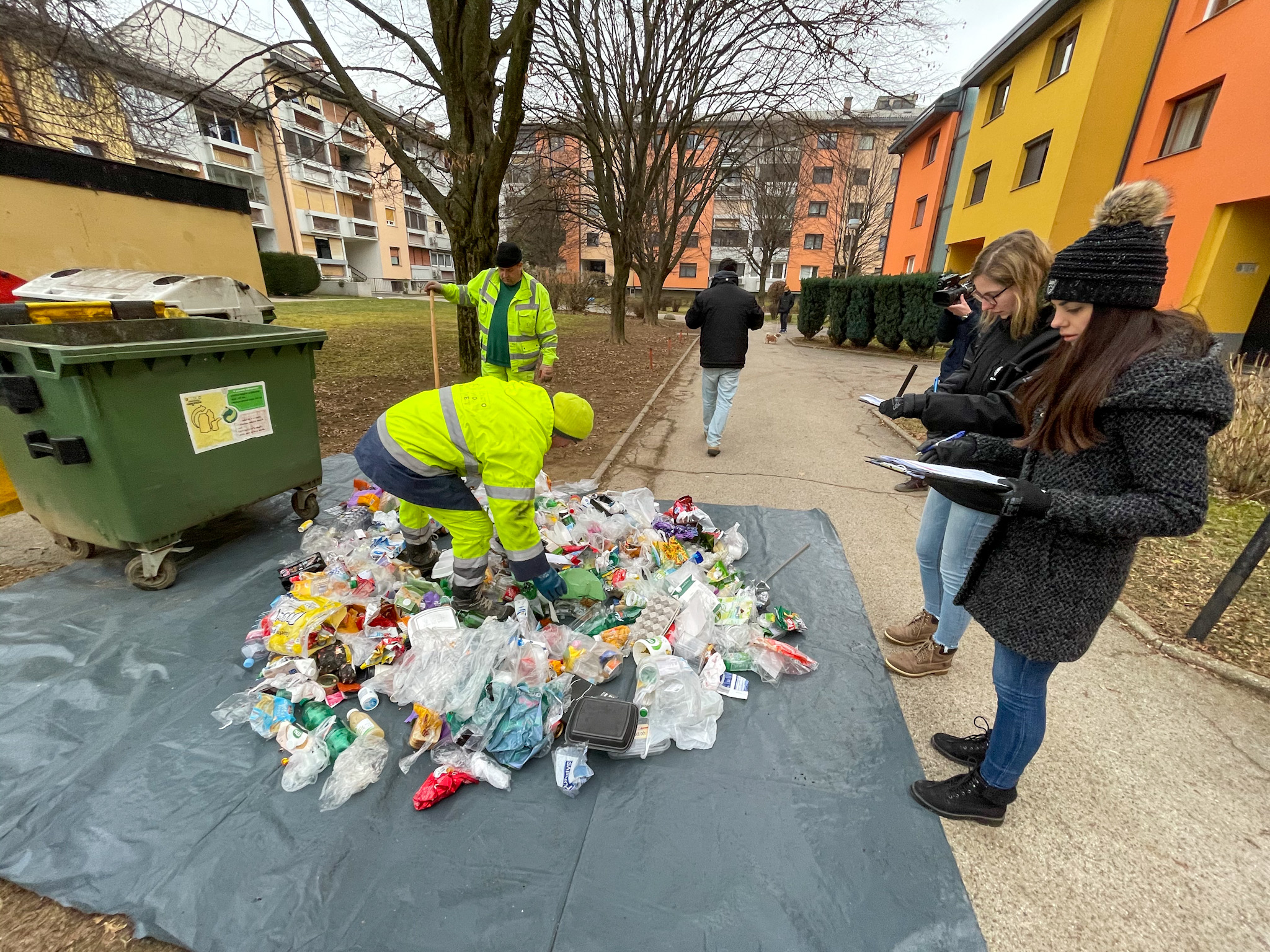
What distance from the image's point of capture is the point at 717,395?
575 centimetres

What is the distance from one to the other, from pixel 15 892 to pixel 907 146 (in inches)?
1038

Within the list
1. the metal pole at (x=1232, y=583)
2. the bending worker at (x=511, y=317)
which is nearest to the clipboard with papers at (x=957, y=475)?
the metal pole at (x=1232, y=583)

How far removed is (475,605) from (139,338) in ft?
9.66

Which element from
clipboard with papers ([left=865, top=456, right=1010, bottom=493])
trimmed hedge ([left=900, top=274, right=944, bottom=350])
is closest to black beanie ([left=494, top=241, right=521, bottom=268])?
clipboard with papers ([left=865, top=456, right=1010, bottom=493])

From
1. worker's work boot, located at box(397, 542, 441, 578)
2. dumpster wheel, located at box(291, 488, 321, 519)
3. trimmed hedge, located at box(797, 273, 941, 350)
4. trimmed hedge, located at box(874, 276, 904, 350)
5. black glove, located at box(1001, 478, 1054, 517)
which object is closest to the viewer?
black glove, located at box(1001, 478, 1054, 517)

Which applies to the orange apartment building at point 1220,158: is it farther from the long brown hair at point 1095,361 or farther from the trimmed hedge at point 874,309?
the long brown hair at point 1095,361

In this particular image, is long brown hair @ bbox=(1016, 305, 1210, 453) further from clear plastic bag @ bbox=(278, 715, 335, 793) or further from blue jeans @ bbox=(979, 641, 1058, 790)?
clear plastic bag @ bbox=(278, 715, 335, 793)

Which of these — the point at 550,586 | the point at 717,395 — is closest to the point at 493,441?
the point at 550,586

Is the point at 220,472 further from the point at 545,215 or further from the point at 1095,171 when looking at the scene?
the point at 545,215

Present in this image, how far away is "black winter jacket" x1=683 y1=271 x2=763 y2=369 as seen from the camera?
17.7 ft

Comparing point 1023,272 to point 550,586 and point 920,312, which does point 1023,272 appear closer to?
point 550,586

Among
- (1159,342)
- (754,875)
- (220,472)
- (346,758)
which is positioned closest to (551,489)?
(220,472)

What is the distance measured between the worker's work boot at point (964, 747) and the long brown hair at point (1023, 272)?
161 centimetres

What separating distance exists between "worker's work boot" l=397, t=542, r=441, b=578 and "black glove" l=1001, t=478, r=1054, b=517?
2.85 meters
